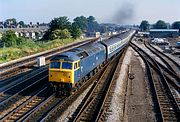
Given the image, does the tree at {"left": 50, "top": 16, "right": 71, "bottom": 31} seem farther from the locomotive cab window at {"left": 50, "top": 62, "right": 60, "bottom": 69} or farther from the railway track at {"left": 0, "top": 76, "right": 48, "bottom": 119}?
the locomotive cab window at {"left": 50, "top": 62, "right": 60, "bottom": 69}

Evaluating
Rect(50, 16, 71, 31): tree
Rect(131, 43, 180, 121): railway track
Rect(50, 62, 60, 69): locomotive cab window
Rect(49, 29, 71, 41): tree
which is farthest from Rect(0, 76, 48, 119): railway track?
Rect(50, 16, 71, 31): tree

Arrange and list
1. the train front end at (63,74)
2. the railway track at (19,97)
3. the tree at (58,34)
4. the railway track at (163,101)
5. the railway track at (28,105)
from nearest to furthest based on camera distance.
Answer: the railway track at (28,105), the railway track at (163,101), the railway track at (19,97), the train front end at (63,74), the tree at (58,34)

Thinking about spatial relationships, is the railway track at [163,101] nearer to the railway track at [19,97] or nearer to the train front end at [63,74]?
the train front end at [63,74]

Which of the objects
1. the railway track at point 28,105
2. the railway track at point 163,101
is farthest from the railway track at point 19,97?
the railway track at point 163,101

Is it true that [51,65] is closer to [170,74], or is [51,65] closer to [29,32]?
[170,74]

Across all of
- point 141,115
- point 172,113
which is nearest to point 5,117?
point 141,115

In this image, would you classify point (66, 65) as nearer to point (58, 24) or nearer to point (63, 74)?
point (63, 74)

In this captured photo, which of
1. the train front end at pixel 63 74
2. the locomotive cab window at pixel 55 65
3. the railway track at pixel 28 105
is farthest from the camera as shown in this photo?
the locomotive cab window at pixel 55 65

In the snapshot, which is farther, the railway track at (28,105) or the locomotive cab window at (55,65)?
the locomotive cab window at (55,65)

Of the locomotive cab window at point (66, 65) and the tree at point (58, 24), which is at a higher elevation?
the tree at point (58, 24)

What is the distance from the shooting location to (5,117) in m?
17.5

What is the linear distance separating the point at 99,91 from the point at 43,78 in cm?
711

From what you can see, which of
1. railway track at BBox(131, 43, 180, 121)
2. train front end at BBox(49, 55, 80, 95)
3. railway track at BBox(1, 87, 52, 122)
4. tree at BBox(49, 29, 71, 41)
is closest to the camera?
railway track at BBox(1, 87, 52, 122)

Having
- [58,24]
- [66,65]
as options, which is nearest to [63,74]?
[66,65]
